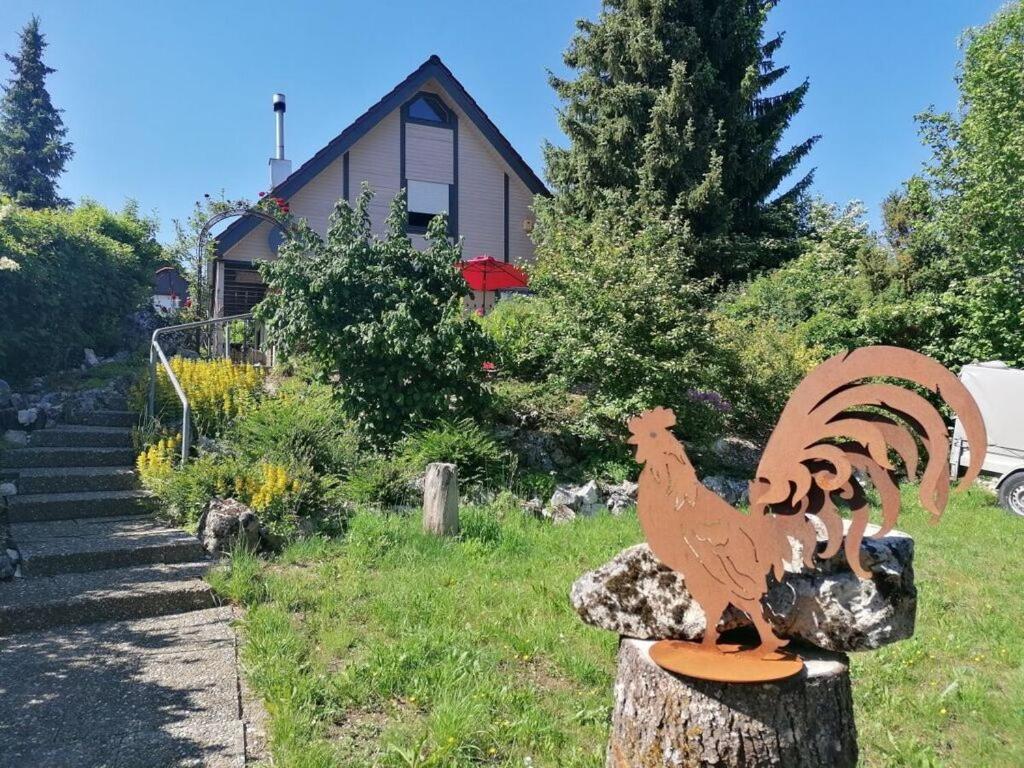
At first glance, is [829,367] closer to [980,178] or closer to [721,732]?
[721,732]

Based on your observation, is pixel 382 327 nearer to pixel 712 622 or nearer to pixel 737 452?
pixel 737 452

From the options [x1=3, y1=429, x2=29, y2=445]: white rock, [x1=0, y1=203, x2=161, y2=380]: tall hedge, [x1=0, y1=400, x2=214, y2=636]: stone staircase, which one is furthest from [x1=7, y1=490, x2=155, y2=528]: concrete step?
[x1=0, y1=203, x2=161, y2=380]: tall hedge

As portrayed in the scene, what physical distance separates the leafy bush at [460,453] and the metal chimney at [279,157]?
1225 centimetres

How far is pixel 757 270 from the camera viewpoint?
55.2 feet

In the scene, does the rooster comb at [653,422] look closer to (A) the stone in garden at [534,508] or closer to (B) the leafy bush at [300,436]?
(A) the stone in garden at [534,508]

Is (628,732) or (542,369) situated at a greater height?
Answer: (542,369)

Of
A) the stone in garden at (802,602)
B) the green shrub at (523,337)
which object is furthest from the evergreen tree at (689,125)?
the stone in garden at (802,602)

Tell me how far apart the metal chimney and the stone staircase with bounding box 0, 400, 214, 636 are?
11174 millimetres

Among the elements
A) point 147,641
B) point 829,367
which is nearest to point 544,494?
point 147,641

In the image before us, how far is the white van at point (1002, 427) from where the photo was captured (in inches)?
388

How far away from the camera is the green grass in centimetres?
336

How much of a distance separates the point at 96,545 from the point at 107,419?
3.31m

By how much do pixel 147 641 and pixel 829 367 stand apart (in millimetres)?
4405

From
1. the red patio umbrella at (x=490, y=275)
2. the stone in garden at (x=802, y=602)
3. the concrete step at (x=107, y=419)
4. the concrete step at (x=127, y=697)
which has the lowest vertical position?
the concrete step at (x=127, y=697)
